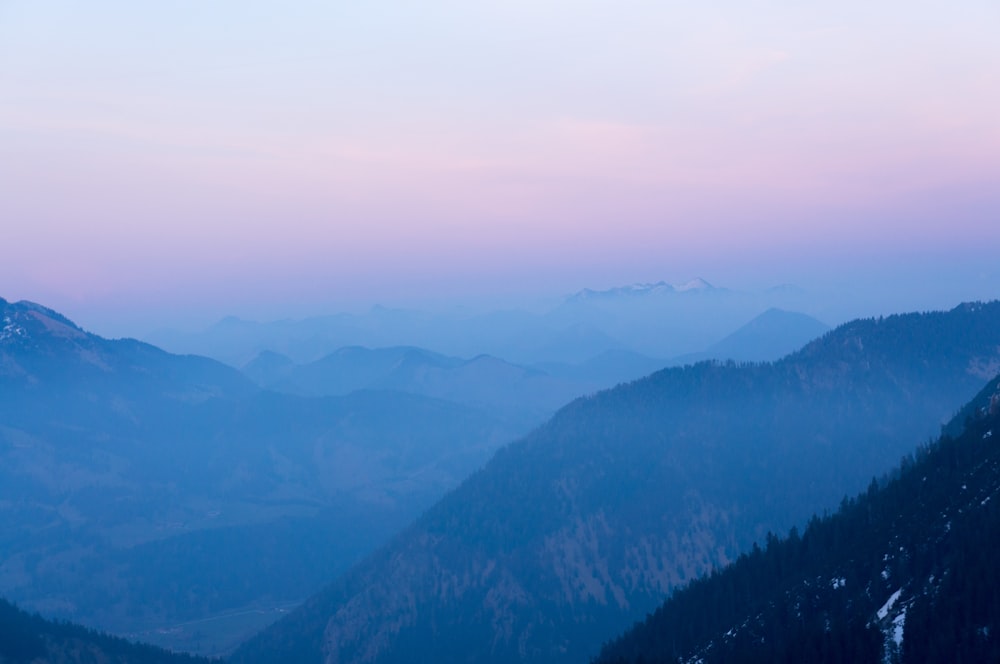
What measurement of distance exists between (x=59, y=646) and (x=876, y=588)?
116m

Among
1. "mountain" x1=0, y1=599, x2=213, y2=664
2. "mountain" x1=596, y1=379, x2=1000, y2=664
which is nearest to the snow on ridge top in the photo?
"mountain" x1=596, y1=379, x2=1000, y2=664

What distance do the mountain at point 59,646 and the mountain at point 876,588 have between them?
77645 mm

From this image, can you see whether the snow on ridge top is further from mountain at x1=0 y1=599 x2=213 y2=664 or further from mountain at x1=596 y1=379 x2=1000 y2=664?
mountain at x1=0 y1=599 x2=213 y2=664

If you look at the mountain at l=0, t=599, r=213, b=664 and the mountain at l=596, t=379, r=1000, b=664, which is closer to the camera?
the mountain at l=596, t=379, r=1000, b=664

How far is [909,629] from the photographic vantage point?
268ft

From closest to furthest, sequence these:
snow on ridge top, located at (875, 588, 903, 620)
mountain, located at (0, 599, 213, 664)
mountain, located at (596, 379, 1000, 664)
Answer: mountain, located at (596, 379, 1000, 664) → snow on ridge top, located at (875, 588, 903, 620) → mountain, located at (0, 599, 213, 664)

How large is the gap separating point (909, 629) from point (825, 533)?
41569mm

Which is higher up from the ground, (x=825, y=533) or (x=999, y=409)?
(x=999, y=409)

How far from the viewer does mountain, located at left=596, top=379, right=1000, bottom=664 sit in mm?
81500

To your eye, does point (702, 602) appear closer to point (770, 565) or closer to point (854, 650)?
point (770, 565)

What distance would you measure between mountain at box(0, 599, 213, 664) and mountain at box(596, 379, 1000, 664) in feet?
255

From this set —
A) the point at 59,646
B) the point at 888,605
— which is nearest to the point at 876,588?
the point at 888,605

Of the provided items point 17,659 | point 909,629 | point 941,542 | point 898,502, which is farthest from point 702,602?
point 17,659

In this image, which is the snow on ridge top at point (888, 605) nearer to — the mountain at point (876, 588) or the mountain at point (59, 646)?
the mountain at point (876, 588)
